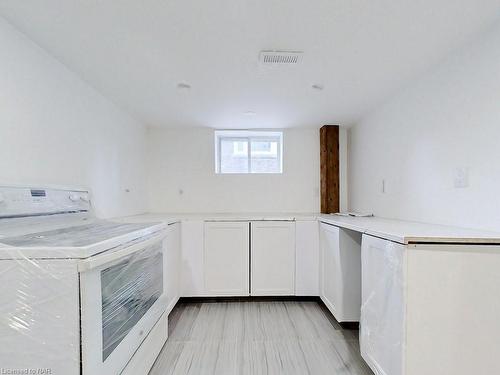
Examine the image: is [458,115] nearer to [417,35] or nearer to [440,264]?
[417,35]

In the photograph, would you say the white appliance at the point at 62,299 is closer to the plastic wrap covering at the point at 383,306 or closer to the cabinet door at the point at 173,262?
the cabinet door at the point at 173,262

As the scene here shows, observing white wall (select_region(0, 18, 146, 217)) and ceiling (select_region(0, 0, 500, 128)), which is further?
white wall (select_region(0, 18, 146, 217))

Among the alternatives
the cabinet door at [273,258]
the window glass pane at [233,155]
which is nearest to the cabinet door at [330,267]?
the cabinet door at [273,258]

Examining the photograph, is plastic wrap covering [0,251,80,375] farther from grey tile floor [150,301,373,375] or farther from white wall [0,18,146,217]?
grey tile floor [150,301,373,375]

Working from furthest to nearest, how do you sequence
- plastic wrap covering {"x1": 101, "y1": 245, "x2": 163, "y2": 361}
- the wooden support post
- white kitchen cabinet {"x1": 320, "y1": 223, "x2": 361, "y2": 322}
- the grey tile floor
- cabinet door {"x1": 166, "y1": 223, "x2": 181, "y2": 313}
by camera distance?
1. the wooden support post
2. cabinet door {"x1": 166, "y1": 223, "x2": 181, "y2": 313}
3. white kitchen cabinet {"x1": 320, "y1": 223, "x2": 361, "y2": 322}
4. the grey tile floor
5. plastic wrap covering {"x1": 101, "y1": 245, "x2": 163, "y2": 361}

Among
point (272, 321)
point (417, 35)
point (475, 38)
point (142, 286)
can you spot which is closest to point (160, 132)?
point (142, 286)

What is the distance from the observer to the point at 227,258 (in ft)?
8.87

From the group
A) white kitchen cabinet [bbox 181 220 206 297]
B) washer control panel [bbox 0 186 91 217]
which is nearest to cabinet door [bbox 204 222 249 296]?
white kitchen cabinet [bbox 181 220 206 297]

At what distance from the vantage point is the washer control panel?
126 cm

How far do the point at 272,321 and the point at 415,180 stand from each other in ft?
5.39

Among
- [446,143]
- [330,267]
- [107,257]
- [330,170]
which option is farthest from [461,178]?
[107,257]

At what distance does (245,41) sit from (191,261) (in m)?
2.06

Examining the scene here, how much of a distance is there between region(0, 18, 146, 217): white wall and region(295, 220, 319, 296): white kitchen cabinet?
1793 millimetres

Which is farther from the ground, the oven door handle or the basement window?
the basement window
